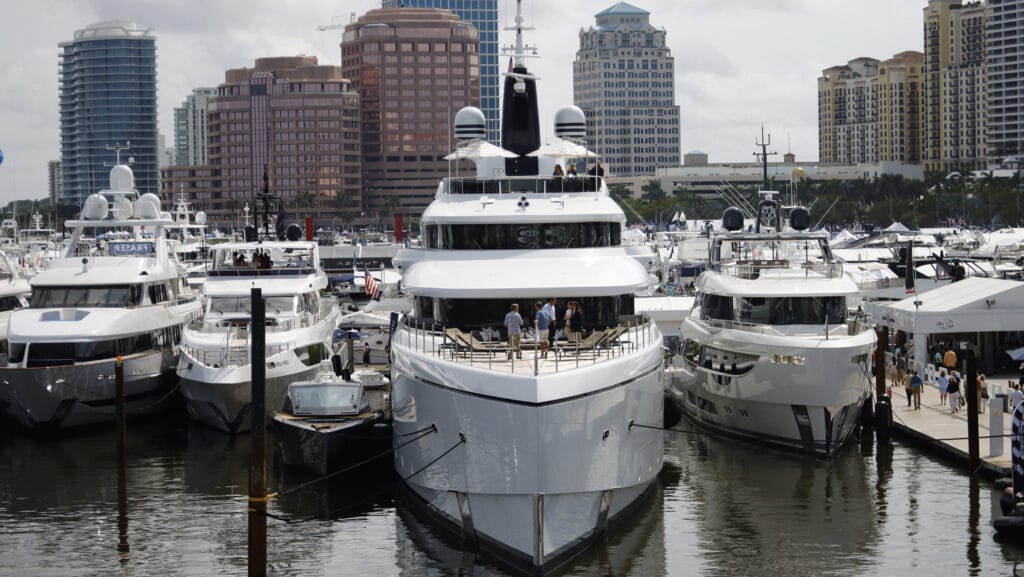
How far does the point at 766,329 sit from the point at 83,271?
75.0 feet

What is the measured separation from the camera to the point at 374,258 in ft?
490

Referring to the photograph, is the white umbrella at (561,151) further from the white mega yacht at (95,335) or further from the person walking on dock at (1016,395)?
the white mega yacht at (95,335)

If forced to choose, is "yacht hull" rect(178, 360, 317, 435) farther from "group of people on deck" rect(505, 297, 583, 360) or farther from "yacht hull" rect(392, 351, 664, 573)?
"yacht hull" rect(392, 351, 664, 573)

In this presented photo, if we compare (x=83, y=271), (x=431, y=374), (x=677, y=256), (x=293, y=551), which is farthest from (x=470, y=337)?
(x=677, y=256)

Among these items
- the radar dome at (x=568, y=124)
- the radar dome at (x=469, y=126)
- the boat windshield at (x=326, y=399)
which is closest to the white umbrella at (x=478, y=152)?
the radar dome at (x=469, y=126)

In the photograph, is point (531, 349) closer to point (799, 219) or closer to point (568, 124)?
point (568, 124)

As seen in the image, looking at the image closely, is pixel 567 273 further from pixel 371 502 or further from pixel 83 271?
pixel 83 271

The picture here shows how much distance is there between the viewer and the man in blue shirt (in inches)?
1076

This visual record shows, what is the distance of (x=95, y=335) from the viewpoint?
42.4m

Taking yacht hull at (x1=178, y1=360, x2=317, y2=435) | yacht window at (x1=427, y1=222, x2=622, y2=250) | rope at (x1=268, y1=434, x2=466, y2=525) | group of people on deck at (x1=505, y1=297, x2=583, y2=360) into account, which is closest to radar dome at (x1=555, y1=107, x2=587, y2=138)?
yacht window at (x1=427, y1=222, x2=622, y2=250)

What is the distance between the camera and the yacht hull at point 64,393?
40.9 meters

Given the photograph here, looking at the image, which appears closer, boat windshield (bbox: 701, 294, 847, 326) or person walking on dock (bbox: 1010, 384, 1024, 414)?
person walking on dock (bbox: 1010, 384, 1024, 414)

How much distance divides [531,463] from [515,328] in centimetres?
406

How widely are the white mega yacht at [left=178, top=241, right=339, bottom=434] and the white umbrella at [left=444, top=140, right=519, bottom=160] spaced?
811 centimetres
